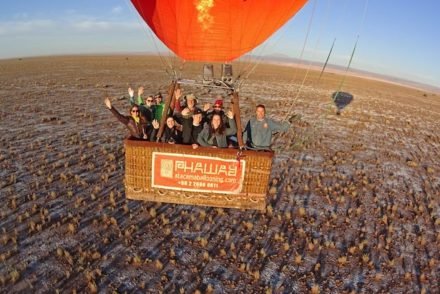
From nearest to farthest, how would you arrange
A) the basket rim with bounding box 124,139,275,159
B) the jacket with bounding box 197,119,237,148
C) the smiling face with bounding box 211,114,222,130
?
the basket rim with bounding box 124,139,275,159 → the smiling face with bounding box 211,114,222,130 → the jacket with bounding box 197,119,237,148

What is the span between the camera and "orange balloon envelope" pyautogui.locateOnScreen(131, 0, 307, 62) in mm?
8086

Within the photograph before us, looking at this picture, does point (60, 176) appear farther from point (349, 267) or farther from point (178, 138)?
point (349, 267)

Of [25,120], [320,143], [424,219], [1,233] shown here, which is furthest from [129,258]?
[25,120]

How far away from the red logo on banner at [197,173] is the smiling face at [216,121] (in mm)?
835

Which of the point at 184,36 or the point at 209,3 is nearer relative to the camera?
the point at 209,3

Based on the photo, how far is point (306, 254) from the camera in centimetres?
758

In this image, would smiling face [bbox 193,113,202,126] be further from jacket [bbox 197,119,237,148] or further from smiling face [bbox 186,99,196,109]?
smiling face [bbox 186,99,196,109]

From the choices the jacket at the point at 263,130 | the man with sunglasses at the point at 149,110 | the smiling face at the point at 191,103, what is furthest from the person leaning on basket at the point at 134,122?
the jacket at the point at 263,130

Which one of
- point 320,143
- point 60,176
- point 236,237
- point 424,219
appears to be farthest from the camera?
point 320,143

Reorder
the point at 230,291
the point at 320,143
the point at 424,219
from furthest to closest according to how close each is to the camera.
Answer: the point at 320,143 < the point at 424,219 < the point at 230,291

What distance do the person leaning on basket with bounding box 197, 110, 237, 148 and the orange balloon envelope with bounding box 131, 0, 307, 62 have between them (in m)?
2.36

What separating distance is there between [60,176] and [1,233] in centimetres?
320

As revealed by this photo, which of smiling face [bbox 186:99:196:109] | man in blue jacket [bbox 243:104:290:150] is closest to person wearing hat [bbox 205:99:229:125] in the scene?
smiling face [bbox 186:99:196:109]

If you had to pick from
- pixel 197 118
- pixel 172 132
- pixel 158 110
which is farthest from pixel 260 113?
pixel 158 110
